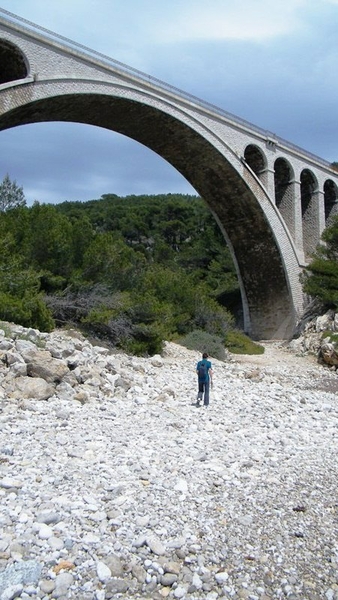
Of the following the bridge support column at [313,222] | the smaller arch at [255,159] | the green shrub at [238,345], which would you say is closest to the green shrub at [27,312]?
the green shrub at [238,345]

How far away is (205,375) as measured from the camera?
24.4 ft

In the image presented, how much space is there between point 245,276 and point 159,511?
19.7 meters

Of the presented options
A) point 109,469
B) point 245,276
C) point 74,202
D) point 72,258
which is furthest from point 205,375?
point 74,202

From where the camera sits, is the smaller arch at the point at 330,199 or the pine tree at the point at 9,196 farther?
the smaller arch at the point at 330,199

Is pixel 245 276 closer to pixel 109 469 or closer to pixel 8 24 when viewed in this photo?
pixel 8 24

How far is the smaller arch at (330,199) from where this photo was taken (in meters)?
25.6

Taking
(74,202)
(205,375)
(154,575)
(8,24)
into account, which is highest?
→ (74,202)

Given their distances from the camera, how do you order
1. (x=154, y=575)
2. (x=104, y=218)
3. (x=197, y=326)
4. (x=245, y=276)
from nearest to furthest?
1. (x=154, y=575)
2. (x=197, y=326)
3. (x=245, y=276)
4. (x=104, y=218)

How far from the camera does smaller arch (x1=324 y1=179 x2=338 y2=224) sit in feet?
84.0

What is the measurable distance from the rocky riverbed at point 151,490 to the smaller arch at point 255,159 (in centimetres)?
1562

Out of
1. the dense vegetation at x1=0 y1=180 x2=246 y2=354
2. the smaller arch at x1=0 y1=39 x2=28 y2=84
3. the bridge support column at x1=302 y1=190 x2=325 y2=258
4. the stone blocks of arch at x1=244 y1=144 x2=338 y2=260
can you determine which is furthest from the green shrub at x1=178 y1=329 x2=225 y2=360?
the bridge support column at x1=302 y1=190 x2=325 y2=258

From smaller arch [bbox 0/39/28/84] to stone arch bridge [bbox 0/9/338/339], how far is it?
0.10 ft

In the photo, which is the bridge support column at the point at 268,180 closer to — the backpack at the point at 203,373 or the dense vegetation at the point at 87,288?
the dense vegetation at the point at 87,288

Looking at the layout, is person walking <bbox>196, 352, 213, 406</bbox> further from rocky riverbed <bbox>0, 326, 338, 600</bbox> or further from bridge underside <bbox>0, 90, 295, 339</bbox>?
bridge underside <bbox>0, 90, 295, 339</bbox>
